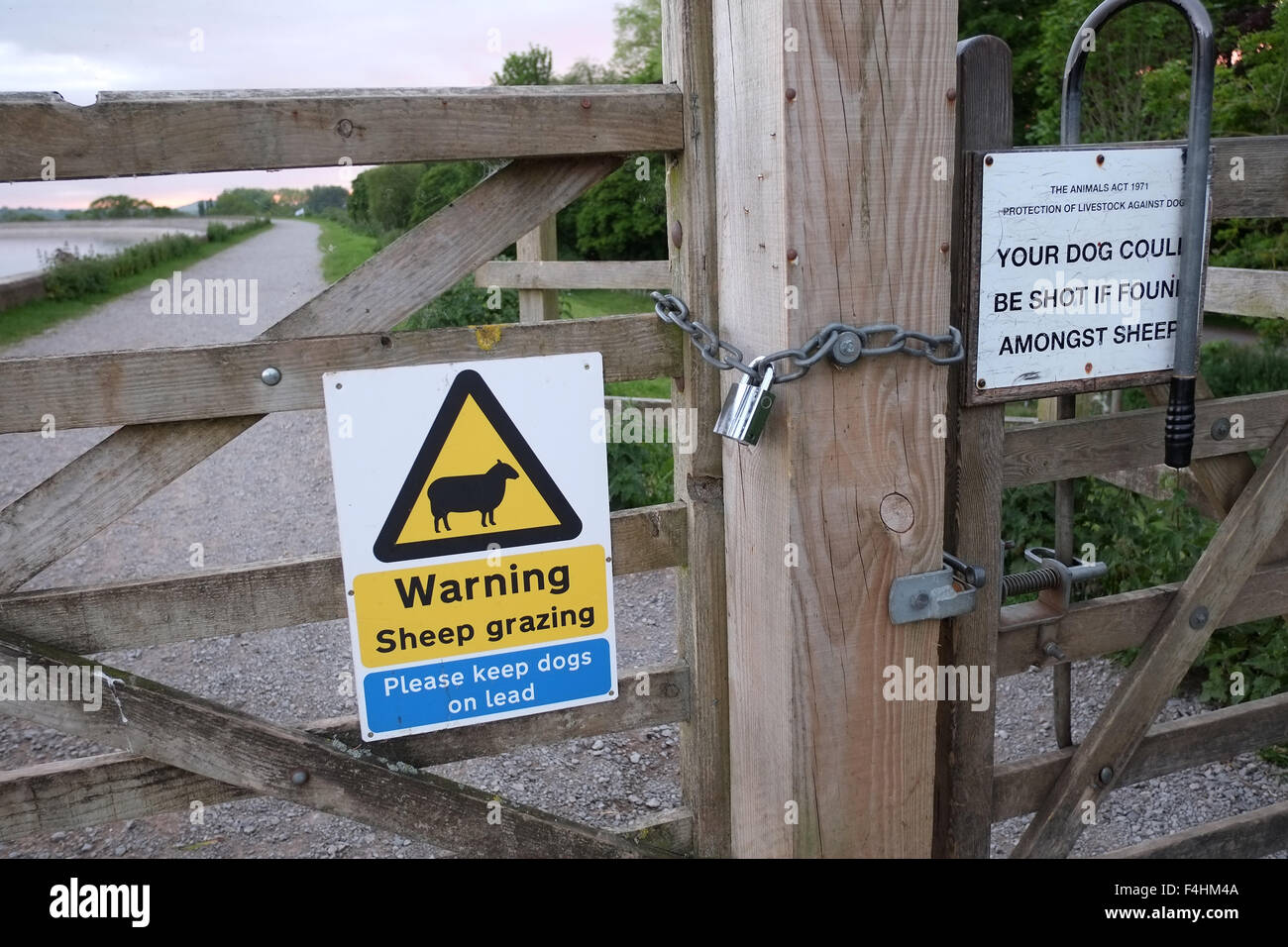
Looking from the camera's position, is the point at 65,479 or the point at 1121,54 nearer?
the point at 65,479

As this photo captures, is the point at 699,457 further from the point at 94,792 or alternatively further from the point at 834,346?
the point at 94,792

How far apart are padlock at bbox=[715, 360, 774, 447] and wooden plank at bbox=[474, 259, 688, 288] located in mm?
5442

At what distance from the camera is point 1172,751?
9.92ft

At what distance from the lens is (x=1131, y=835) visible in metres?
4.36

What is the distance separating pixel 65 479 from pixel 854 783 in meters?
1.61

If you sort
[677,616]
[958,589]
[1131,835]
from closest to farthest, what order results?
[958,589] → [677,616] → [1131,835]

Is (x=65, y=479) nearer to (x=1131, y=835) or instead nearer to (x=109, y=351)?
(x=109, y=351)

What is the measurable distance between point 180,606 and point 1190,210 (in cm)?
223

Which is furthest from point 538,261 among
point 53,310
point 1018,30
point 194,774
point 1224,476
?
point 53,310

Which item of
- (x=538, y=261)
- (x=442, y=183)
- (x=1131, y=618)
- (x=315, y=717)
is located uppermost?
(x=442, y=183)

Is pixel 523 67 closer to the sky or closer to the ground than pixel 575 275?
closer to the sky

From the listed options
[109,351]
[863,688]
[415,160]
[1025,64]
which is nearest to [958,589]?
[863,688]

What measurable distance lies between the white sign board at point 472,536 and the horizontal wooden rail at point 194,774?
0.06 m

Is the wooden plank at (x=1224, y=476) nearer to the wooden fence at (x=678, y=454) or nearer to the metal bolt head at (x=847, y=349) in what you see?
the wooden fence at (x=678, y=454)
